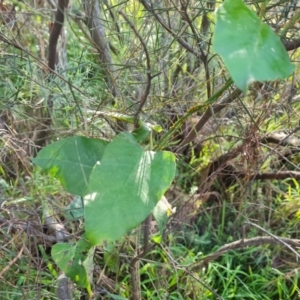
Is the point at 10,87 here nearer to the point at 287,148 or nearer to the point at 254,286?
the point at 287,148

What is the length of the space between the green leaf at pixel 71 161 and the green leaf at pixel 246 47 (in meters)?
0.37

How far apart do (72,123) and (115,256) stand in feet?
1.19

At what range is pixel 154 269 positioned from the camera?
154cm

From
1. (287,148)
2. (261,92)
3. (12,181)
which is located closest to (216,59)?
(261,92)

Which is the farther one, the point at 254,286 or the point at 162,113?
the point at 254,286

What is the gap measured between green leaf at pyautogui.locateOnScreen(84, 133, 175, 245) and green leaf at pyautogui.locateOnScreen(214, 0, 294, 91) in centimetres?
27

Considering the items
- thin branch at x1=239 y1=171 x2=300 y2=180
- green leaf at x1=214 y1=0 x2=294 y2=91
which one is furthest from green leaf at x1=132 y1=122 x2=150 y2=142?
thin branch at x1=239 y1=171 x2=300 y2=180

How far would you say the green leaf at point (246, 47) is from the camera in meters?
0.46

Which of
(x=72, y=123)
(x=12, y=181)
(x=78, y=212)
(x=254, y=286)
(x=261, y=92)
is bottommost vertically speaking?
(x=254, y=286)

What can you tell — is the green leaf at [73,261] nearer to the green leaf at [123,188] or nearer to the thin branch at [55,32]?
the green leaf at [123,188]

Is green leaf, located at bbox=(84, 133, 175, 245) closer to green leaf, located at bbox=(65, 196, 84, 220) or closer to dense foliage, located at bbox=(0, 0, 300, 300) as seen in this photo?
dense foliage, located at bbox=(0, 0, 300, 300)

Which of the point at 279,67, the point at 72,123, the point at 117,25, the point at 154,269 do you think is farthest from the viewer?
the point at 154,269

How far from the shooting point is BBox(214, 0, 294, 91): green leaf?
0.46 m

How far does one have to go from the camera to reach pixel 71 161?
0.80 meters
